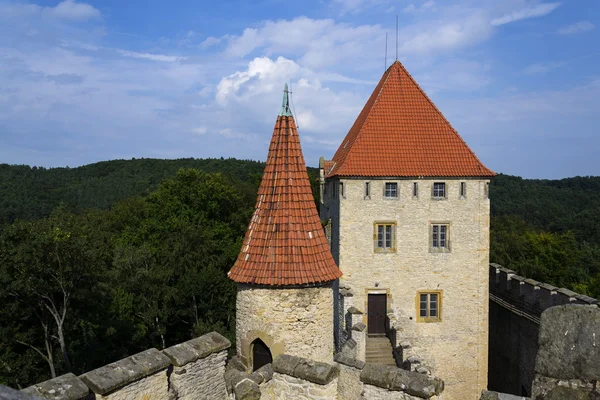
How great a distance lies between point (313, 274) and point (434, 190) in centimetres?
1294

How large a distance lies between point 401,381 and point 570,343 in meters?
3.62

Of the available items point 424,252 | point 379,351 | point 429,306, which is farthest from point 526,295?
point 379,351

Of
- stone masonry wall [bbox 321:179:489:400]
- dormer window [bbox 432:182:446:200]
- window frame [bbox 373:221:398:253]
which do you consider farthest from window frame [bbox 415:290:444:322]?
dormer window [bbox 432:182:446:200]

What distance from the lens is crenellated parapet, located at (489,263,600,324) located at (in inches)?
612

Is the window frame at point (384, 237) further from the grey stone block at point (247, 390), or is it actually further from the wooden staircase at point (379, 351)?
the grey stone block at point (247, 390)

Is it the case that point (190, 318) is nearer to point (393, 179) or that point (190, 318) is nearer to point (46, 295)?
point (46, 295)

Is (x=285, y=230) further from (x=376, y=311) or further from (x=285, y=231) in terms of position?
→ (x=376, y=311)

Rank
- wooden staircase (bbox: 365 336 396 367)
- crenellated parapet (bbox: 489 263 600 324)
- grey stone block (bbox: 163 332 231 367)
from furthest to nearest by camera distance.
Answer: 1. wooden staircase (bbox: 365 336 396 367)
2. crenellated parapet (bbox: 489 263 600 324)
3. grey stone block (bbox: 163 332 231 367)

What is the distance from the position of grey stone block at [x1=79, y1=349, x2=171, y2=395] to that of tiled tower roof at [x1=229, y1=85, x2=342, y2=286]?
179 cm

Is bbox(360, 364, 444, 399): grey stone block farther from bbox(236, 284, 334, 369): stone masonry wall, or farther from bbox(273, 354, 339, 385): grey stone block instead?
bbox(236, 284, 334, 369): stone masonry wall

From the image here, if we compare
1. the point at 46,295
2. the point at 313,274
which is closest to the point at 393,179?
the point at 313,274

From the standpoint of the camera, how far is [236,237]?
36344mm

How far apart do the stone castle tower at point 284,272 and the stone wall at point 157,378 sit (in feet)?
1.97

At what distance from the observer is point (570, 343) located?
2.75m
